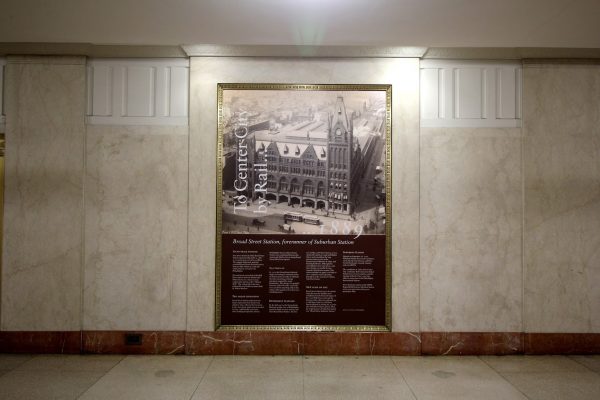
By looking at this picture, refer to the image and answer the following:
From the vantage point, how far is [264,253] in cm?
530

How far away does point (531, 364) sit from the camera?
16.6 ft

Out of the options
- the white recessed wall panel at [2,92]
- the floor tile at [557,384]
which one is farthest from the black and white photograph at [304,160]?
the white recessed wall panel at [2,92]

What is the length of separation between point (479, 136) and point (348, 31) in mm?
2002

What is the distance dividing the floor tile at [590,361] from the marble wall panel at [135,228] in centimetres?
438

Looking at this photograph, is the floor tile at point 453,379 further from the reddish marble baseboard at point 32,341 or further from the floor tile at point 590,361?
the reddish marble baseboard at point 32,341

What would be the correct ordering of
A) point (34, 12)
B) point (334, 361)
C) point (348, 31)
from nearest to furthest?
point (34, 12), point (348, 31), point (334, 361)

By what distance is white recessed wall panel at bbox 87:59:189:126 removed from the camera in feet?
17.6

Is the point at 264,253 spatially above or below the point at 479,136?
below

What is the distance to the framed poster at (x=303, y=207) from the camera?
529 centimetres

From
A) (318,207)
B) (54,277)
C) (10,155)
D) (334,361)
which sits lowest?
(334,361)

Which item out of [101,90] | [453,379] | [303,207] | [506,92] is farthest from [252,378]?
[506,92]

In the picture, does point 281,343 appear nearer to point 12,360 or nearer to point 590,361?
point 12,360

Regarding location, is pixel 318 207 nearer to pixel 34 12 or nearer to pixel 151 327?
pixel 151 327

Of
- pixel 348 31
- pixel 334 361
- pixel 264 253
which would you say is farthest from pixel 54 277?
pixel 348 31
